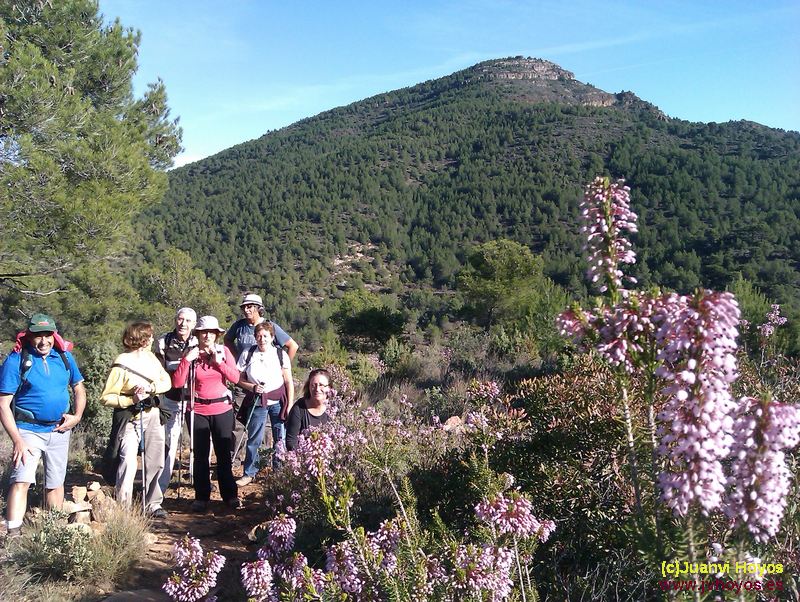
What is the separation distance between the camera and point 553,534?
2.89 m

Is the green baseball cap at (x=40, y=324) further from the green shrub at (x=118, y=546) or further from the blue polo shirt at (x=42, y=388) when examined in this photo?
the green shrub at (x=118, y=546)

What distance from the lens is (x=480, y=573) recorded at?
196cm

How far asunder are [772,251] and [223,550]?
4546 centimetres

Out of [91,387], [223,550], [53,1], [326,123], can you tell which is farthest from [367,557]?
[326,123]

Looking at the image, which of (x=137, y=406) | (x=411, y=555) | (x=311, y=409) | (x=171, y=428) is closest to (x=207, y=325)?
(x=137, y=406)

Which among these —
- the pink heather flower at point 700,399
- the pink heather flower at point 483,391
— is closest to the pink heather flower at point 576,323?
the pink heather flower at point 700,399

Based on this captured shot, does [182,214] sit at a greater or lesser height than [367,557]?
greater

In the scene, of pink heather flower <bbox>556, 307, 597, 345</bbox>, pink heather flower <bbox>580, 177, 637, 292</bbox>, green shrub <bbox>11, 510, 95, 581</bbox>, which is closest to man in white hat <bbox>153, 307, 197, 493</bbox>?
green shrub <bbox>11, 510, 95, 581</bbox>

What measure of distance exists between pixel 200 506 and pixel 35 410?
1489 mm

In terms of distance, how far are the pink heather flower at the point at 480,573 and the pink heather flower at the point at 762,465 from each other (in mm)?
852

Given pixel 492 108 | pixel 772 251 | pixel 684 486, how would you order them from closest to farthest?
1. pixel 684 486
2. pixel 772 251
3. pixel 492 108

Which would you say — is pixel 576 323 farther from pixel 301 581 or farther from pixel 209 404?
pixel 209 404

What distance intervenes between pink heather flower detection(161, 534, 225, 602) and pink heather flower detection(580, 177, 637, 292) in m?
2.03

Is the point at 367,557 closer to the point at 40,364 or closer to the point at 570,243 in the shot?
the point at 40,364
